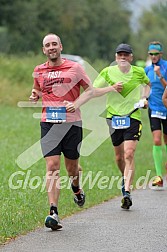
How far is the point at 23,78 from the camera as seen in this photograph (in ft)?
111

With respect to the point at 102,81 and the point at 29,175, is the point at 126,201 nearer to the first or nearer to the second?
the point at 102,81

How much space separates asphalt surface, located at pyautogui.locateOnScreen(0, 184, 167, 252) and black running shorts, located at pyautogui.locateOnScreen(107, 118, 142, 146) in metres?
0.91

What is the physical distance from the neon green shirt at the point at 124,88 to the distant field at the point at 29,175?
4.51ft

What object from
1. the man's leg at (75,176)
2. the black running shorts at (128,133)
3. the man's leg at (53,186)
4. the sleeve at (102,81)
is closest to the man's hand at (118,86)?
the sleeve at (102,81)

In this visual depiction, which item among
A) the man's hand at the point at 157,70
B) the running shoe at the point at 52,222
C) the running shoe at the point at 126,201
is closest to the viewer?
the running shoe at the point at 52,222

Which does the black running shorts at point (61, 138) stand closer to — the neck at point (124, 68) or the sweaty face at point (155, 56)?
the neck at point (124, 68)

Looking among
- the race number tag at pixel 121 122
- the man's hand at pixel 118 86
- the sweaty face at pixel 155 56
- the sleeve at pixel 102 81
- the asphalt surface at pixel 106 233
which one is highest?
the sweaty face at pixel 155 56

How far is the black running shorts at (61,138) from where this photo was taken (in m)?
9.37

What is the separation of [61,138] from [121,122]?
1.89 meters

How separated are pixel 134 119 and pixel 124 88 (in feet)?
1.48

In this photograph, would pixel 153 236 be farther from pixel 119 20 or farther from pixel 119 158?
pixel 119 20

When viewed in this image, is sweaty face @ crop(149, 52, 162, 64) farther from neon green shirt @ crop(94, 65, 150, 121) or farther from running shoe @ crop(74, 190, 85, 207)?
running shoe @ crop(74, 190, 85, 207)

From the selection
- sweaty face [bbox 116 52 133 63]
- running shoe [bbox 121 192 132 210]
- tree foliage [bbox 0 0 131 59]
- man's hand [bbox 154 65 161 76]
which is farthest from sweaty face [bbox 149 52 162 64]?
tree foliage [bbox 0 0 131 59]

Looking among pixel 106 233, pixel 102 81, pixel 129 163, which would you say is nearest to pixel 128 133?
pixel 129 163
